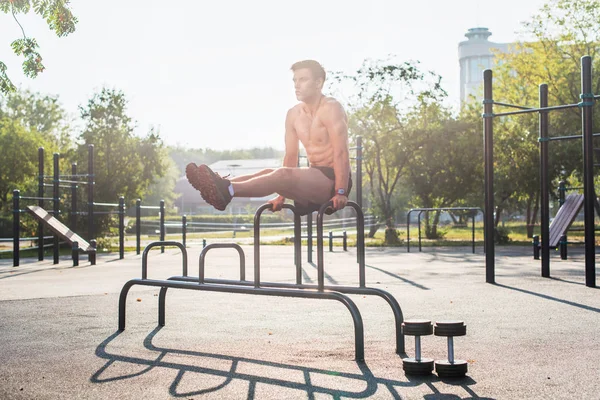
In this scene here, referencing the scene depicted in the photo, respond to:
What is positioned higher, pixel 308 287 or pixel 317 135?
pixel 317 135

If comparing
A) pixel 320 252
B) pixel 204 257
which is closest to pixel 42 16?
pixel 204 257

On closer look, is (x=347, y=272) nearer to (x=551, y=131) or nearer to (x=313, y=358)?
(x=313, y=358)

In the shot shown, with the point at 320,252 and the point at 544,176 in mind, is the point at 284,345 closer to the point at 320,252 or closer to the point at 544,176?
the point at 320,252

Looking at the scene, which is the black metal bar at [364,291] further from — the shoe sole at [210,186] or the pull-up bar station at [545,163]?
the pull-up bar station at [545,163]

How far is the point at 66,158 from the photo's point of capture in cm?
2850

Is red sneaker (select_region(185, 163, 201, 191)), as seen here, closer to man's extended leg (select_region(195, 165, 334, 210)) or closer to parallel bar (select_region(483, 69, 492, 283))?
man's extended leg (select_region(195, 165, 334, 210))

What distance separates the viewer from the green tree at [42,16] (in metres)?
9.67

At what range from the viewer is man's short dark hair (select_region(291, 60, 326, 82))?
5141 mm

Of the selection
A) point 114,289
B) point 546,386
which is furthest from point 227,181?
point 114,289

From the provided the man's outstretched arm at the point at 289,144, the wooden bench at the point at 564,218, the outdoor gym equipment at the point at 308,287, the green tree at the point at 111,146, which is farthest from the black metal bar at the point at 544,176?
the green tree at the point at 111,146

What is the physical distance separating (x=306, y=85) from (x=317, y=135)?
35 cm

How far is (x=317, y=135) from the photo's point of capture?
5090 millimetres

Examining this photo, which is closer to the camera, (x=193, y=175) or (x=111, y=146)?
(x=193, y=175)

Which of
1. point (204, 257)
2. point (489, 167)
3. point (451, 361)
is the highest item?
point (489, 167)
